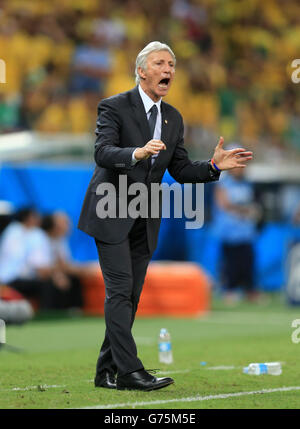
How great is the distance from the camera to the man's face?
6238mm

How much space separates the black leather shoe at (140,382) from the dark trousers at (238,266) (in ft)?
31.8

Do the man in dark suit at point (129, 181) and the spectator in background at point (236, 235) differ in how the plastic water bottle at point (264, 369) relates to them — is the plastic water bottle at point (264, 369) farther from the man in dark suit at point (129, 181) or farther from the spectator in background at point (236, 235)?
the spectator in background at point (236, 235)

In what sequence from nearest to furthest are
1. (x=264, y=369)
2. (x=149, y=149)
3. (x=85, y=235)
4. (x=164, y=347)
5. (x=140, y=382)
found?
(x=149, y=149) → (x=140, y=382) → (x=264, y=369) → (x=164, y=347) → (x=85, y=235)

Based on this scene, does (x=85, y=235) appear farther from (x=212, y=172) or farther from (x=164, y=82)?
(x=164, y=82)

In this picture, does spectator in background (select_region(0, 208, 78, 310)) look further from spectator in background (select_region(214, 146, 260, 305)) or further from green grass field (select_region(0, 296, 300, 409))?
spectator in background (select_region(214, 146, 260, 305))

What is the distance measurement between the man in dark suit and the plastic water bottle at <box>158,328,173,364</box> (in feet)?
4.07

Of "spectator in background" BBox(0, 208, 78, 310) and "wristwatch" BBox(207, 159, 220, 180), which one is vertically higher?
"wristwatch" BBox(207, 159, 220, 180)

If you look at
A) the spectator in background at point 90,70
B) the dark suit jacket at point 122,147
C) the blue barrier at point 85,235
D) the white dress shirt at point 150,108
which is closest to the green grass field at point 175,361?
the dark suit jacket at point 122,147

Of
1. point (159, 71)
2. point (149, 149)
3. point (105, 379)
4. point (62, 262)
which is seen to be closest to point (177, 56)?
point (62, 262)

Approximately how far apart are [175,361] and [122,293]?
2.15 m

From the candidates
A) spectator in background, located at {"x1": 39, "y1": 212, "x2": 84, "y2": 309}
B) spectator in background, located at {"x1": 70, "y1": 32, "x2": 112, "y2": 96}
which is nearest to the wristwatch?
spectator in background, located at {"x1": 39, "y1": 212, "x2": 84, "y2": 309}

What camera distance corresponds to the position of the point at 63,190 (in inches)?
618

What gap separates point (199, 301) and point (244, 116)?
11.6m

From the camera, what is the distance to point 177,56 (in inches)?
930
